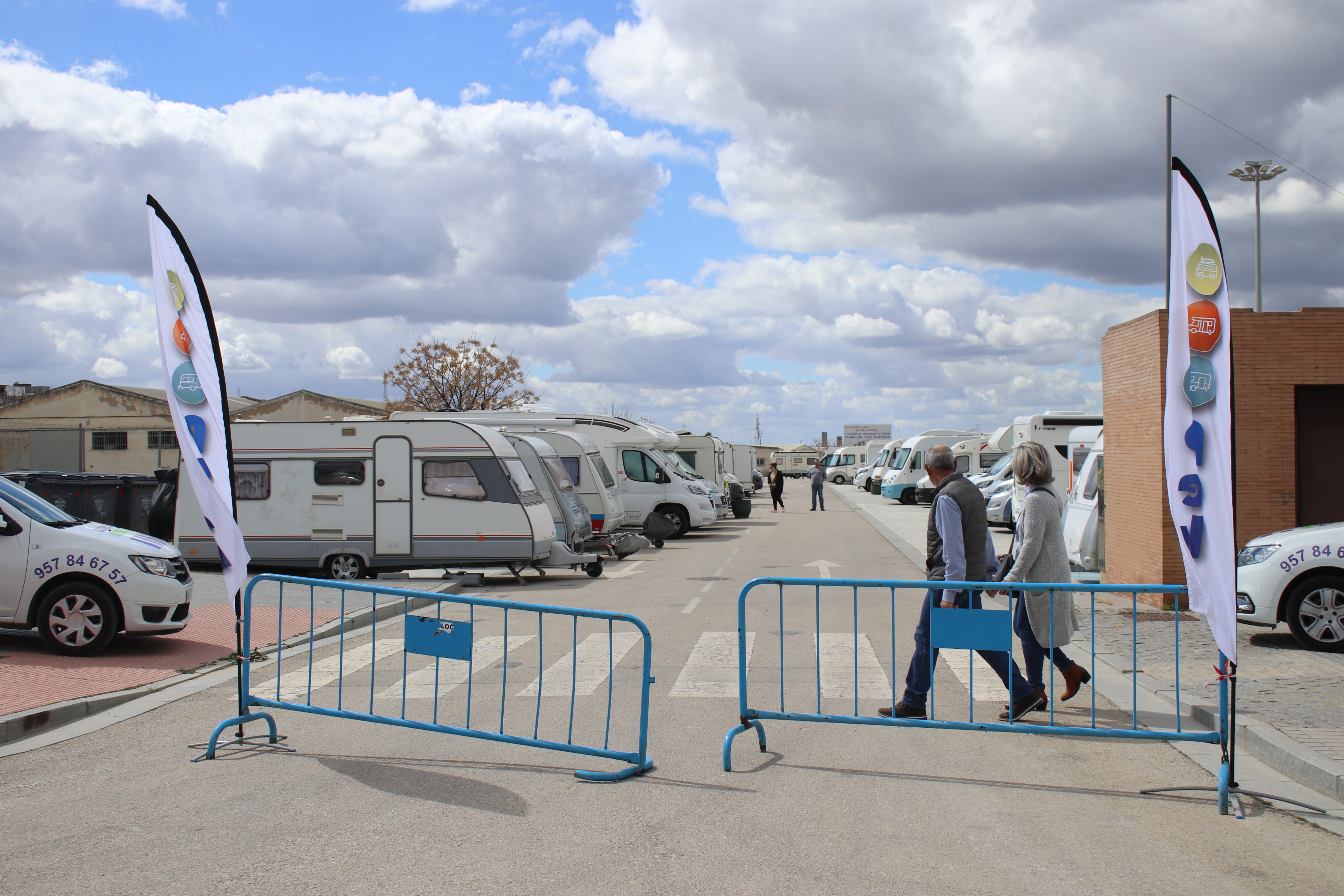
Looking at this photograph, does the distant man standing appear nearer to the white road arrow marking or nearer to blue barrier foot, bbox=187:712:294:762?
the white road arrow marking

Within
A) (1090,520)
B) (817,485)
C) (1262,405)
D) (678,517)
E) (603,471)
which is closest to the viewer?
(1262,405)

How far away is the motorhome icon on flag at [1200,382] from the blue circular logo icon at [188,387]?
568 centimetres

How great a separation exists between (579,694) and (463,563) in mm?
8412

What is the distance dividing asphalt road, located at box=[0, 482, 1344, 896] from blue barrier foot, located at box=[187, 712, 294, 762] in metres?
0.14

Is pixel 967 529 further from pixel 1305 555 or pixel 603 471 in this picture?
pixel 603 471

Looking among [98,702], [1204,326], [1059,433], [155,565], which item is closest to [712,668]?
[98,702]

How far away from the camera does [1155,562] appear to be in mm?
12023

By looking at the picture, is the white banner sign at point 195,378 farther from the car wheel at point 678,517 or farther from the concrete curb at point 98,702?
the car wheel at point 678,517

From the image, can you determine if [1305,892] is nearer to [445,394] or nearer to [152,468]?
[152,468]

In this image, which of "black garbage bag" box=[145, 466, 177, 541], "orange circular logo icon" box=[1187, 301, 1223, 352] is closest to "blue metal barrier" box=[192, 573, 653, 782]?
"orange circular logo icon" box=[1187, 301, 1223, 352]

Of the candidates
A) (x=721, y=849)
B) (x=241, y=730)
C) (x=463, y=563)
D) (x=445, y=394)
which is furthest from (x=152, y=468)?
(x=721, y=849)

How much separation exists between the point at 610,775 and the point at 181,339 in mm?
3779

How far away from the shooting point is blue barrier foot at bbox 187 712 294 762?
19.6ft

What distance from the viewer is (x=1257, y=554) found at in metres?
9.48
